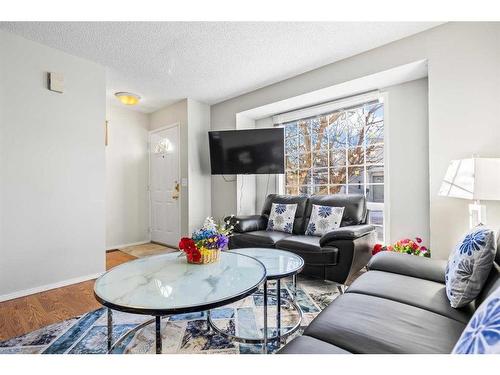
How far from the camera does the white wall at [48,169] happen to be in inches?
91.7

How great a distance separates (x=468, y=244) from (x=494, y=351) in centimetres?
88

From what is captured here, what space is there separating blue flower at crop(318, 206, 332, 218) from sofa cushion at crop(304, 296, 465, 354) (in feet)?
5.50

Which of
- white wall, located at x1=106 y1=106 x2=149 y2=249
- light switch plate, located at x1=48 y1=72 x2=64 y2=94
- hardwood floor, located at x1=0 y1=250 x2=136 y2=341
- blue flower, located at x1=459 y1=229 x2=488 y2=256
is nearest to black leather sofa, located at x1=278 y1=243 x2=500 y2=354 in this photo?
blue flower, located at x1=459 y1=229 x2=488 y2=256

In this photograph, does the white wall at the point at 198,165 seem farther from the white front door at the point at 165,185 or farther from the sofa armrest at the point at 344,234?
the sofa armrest at the point at 344,234

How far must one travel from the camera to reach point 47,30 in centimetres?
231

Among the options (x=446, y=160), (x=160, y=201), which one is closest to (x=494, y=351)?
(x=446, y=160)

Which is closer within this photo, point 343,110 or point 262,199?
point 343,110

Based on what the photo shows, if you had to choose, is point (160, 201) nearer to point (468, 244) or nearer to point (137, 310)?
point (137, 310)

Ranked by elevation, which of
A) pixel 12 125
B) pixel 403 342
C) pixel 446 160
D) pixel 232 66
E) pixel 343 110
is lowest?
pixel 403 342

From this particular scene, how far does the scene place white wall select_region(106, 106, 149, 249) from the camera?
4258 millimetres

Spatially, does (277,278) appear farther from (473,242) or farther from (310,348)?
(473,242)

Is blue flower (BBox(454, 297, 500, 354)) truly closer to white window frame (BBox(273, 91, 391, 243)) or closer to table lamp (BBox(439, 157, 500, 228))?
table lamp (BBox(439, 157, 500, 228))

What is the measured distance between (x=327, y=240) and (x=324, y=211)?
61 cm

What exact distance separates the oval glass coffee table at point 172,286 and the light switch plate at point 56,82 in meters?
2.13
